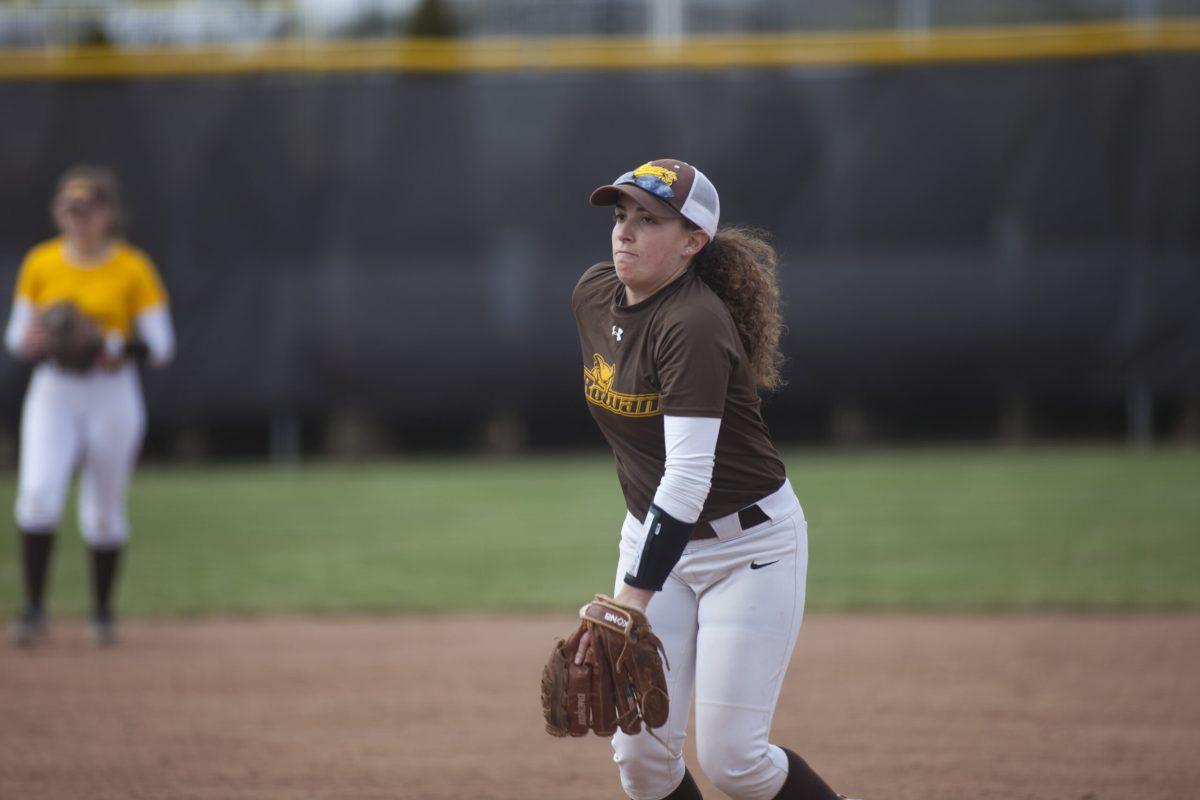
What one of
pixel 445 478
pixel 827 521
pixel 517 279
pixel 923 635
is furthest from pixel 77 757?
pixel 517 279

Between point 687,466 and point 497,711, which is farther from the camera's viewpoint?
point 497,711

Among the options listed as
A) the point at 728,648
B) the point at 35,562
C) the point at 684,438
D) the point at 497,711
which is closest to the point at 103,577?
the point at 35,562

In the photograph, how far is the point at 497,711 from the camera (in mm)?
5332

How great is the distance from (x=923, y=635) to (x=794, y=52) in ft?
26.9

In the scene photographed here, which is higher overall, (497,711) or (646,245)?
(646,245)

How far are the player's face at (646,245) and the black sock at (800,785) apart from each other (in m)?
1.19

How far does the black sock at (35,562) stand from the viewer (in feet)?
21.1

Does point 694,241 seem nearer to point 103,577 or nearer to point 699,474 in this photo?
point 699,474

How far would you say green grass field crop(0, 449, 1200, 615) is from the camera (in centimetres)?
761

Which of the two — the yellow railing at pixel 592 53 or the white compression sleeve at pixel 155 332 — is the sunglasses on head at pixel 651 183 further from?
the yellow railing at pixel 592 53

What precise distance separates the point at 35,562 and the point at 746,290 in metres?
4.59

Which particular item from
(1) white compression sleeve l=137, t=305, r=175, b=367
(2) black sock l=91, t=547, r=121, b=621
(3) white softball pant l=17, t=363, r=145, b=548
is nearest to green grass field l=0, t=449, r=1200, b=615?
(2) black sock l=91, t=547, r=121, b=621

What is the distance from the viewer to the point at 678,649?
324 cm

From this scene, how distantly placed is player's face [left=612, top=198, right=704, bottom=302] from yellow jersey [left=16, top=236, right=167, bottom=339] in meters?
4.12
